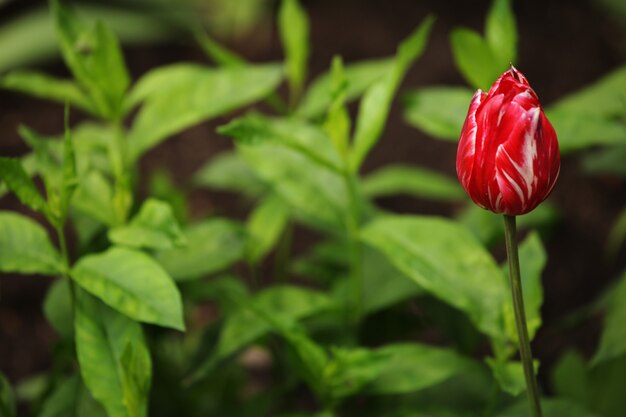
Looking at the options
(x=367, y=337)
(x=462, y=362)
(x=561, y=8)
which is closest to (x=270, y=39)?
(x=561, y=8)

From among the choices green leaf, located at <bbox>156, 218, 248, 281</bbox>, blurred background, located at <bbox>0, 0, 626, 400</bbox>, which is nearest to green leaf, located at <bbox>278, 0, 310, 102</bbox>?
green leaf, located at <bbox>156, 218, 248, 281</bbox>

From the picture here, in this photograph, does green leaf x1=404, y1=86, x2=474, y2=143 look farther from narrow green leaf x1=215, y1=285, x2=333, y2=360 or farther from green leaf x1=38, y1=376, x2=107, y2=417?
green leaf x1=38, y1=376, x2=107, y2=417

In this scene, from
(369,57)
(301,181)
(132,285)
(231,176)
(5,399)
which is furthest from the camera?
(369,57)

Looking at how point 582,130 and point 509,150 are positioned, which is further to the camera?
Answer: point 582,130

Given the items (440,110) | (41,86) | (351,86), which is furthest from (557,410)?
(41,86)

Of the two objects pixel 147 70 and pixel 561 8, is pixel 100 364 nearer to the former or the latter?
pixel 147 70

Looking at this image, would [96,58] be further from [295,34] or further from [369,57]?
[369,57]
